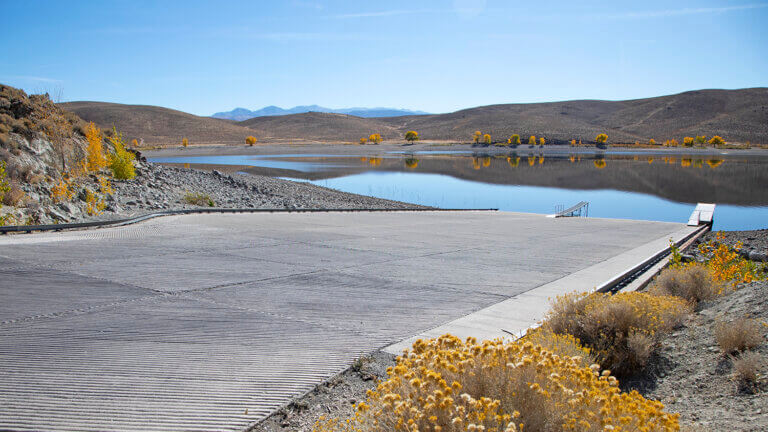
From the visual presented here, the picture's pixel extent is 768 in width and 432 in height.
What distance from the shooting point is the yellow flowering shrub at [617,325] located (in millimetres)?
4824

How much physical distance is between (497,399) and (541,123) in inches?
6072

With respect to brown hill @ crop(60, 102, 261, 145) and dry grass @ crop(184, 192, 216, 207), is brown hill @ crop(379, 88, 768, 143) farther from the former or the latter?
dry grass @ crop(184, 192, 216, 207)

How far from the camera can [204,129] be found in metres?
141

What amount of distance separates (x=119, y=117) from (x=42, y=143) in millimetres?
138368

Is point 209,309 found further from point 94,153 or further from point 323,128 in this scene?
point 323,128

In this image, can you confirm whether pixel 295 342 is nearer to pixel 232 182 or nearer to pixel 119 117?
pixel 232 182

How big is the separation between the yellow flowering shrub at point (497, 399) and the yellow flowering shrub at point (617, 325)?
1.66 metres

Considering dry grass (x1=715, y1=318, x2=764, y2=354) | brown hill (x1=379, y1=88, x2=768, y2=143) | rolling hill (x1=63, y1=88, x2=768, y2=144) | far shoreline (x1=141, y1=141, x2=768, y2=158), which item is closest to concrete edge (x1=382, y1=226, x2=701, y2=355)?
dry grass (x1=715, y1=318, x2=764, y2=354)

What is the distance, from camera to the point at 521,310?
19.7ft

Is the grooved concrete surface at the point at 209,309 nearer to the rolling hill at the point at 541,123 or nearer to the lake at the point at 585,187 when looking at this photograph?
the lake at the point at 585,187

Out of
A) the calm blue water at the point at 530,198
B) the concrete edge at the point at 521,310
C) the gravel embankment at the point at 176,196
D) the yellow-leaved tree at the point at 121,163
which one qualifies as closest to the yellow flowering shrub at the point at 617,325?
the concrete edge at the point at 521,310

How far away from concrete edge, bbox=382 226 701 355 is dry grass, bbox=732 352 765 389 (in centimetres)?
171

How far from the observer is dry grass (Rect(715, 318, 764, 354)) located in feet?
14.5

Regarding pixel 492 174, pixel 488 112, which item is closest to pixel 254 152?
pixel 492 174
